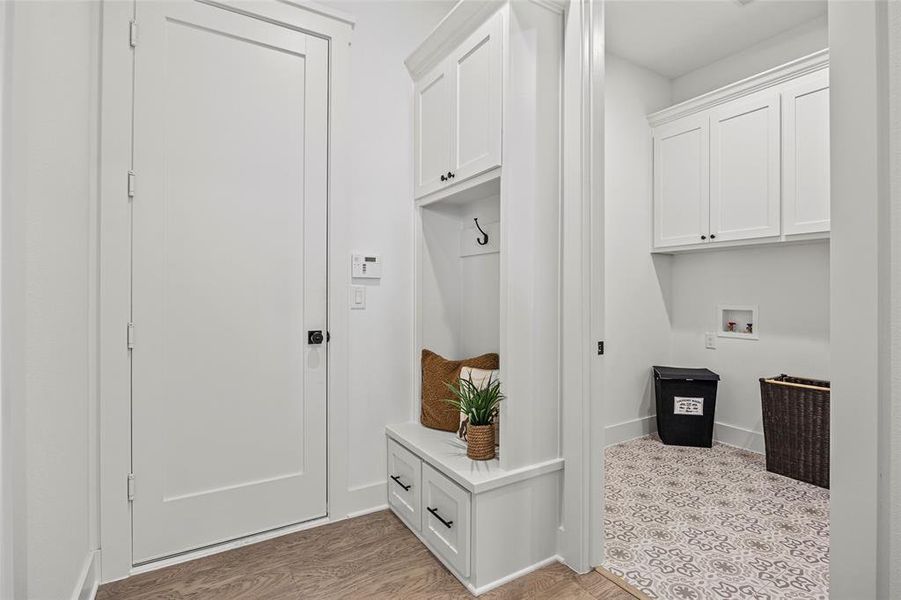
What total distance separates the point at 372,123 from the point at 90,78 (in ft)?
3.82

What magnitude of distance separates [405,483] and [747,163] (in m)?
2.93

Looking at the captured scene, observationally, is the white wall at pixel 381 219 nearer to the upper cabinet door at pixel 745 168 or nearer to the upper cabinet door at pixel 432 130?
the upper cabinet door at pixel 432 130

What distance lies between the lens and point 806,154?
8.65 feet

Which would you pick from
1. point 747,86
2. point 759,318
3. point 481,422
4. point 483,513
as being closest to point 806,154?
point 747,86

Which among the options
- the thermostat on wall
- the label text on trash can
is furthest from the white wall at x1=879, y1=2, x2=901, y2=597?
the label text on trash can

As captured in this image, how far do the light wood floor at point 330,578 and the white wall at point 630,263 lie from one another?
5.64 ft

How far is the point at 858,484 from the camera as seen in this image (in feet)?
2.73

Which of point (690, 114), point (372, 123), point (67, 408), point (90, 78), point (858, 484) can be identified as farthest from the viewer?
point (690, 114)

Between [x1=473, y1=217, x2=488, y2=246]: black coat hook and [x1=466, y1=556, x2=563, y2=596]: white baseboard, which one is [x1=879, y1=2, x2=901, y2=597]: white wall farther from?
[x1=473, y1=217, x2=488, y2=246]: black coat hook

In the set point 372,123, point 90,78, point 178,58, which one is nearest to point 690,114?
point 372,123

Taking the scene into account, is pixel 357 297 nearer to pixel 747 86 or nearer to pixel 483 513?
pixel 483 513

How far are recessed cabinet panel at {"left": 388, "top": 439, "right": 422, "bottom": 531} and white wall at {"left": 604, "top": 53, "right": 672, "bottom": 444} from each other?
5.64 ft

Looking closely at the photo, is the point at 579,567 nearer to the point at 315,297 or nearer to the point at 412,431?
the point at 412,431

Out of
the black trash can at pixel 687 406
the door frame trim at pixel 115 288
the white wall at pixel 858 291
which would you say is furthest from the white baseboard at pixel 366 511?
the black trash can at pixel 687 406
